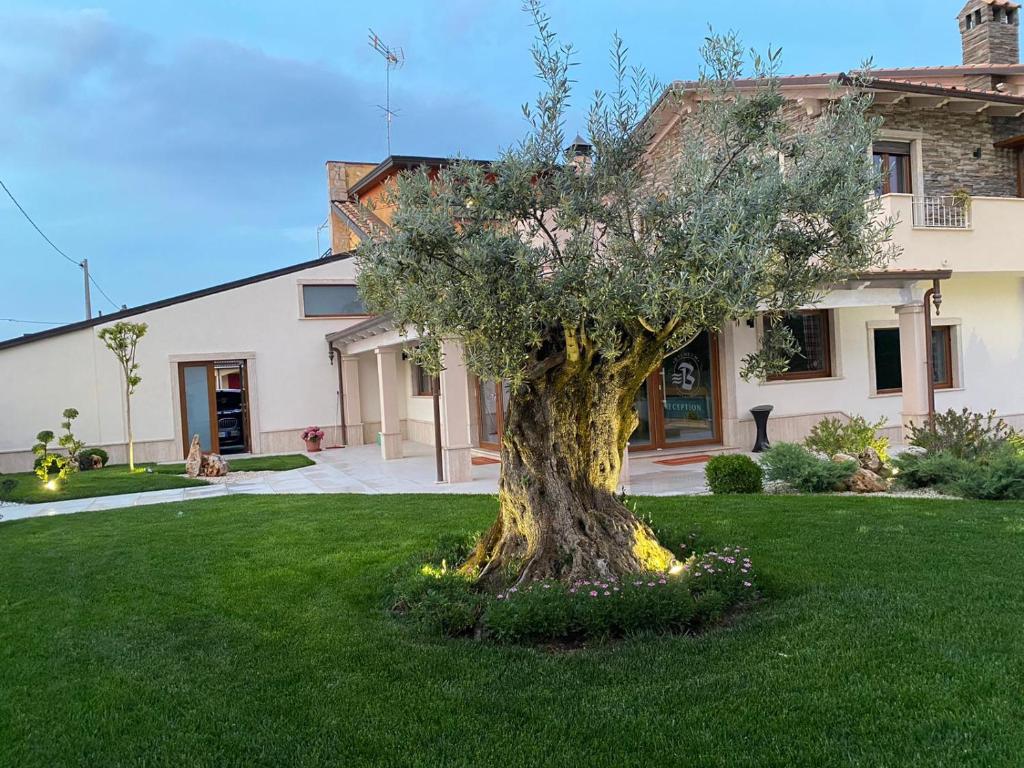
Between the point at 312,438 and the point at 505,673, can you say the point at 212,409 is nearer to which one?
the point at 312,438

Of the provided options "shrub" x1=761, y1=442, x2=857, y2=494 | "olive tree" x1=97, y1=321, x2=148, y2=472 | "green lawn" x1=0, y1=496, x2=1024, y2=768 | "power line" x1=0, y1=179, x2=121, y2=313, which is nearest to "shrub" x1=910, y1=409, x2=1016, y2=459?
"shrub" x1=761, y1=442, x2=857, y2=494

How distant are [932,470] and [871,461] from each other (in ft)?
3.40

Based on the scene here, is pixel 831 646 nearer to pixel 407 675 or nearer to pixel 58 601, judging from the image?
pixel 407 675

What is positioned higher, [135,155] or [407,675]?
[135,155]

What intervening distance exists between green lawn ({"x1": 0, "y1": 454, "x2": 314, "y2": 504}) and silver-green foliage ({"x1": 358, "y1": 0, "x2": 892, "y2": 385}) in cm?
921

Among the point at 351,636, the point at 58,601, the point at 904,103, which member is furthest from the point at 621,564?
the point at 904,103

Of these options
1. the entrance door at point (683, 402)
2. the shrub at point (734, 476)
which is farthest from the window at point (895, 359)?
the shrub at point (734, 476)

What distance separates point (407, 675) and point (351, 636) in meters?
0.76

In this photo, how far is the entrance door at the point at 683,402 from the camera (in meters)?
14.4

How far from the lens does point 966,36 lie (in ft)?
55.4

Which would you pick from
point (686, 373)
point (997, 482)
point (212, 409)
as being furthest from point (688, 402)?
point (212, 409)

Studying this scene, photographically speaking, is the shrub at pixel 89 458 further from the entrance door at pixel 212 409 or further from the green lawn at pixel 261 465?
the entrance door at pixel 212 409

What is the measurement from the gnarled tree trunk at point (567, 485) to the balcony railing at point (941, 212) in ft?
33.0

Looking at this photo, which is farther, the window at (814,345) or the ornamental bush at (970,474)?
the window at (814,345)
